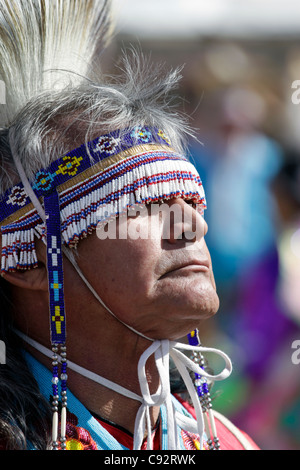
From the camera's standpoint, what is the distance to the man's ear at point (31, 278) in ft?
6.45

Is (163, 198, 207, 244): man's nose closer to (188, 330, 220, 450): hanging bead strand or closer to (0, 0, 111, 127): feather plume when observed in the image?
(188, 330, 220, 450): hanging bead strand

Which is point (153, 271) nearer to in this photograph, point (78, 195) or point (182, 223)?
point (182, 223)

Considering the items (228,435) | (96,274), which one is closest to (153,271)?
(96,274)

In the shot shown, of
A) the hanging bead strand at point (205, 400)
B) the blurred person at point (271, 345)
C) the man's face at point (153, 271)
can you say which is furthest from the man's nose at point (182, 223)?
the blurred person at point (271, 345)

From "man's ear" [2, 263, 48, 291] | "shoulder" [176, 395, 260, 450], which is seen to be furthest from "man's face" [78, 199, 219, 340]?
"shoulder" [176, 395, 260, 450]

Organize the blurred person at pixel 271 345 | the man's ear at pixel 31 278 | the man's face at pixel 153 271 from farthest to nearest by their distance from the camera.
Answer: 1. the blurred person at pixel 271 345
2. the man's ear at pixel 31 278
3. the man's face at pixel 153 271

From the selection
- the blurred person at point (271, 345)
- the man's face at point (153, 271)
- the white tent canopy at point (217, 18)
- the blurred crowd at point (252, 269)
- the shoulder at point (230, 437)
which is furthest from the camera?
the white tent canopy at point (217, 18)

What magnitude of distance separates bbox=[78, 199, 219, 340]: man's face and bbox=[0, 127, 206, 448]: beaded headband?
0.17ft

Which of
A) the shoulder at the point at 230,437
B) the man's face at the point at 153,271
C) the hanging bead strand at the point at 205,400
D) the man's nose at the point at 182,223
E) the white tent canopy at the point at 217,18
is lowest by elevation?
the shoulder at the point at 230,437

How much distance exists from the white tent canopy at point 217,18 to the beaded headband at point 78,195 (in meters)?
3.21

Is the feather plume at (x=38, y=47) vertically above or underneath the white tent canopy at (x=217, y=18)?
underneath

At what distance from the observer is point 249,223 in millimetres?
4223

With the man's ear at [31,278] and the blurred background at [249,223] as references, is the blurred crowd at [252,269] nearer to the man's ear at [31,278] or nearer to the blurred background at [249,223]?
the blurred background at [249,223]

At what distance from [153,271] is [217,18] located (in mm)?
3916
